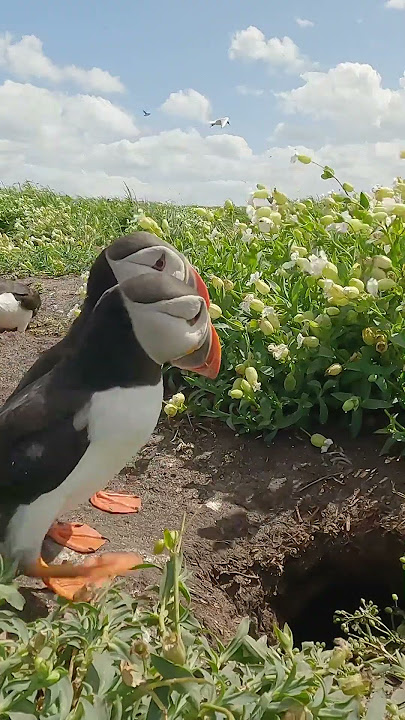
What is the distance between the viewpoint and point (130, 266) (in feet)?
5.46

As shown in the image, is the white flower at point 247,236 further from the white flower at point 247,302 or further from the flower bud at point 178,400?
the flower bud at point 178,400

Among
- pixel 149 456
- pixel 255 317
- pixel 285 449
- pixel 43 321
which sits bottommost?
pixel 43 321

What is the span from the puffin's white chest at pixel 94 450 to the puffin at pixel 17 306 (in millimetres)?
2775

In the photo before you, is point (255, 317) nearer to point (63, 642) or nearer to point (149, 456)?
→ point (149, 456)

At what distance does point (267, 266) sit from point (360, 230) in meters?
0.76

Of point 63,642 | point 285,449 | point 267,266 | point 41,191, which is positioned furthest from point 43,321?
point 41,191

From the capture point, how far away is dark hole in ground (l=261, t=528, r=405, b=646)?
2211 millimetres

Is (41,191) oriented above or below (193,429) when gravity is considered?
below

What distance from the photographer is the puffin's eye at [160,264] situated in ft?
5.55

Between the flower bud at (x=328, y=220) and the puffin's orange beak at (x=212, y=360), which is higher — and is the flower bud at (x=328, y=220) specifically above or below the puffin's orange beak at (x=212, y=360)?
above

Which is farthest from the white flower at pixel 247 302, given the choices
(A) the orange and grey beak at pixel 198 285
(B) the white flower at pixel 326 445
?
(A) the orange and grey beak at pixel 198 285

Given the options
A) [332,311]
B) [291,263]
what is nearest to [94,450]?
[332,311]

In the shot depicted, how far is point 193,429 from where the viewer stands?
2.72 meters

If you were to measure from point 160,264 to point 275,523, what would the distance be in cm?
100
